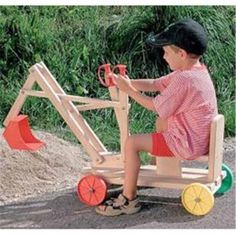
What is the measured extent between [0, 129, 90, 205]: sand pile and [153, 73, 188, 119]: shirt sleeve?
85 cm

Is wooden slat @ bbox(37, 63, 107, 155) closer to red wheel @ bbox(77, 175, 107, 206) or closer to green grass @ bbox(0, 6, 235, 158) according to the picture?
red wheel @ bbox(77, 175, 107, 206)

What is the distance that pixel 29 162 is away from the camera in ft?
15.1

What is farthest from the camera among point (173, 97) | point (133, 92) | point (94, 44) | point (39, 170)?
point (94, 44)

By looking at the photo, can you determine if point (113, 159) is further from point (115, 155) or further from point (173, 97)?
point (173, 97)

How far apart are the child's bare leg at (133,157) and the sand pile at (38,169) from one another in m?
0.56

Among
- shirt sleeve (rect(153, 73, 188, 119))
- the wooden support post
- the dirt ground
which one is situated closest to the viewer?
shirt sleeve (rect(153, 73, 188, 119))

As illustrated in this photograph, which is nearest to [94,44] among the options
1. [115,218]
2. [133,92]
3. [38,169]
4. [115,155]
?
[38,169]

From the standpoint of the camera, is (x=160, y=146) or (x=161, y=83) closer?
(x=160, y=146)

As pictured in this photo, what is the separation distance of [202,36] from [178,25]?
0.13 m

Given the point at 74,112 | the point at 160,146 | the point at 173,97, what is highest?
the point at 173,97

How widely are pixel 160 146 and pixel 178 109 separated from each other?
21 cm

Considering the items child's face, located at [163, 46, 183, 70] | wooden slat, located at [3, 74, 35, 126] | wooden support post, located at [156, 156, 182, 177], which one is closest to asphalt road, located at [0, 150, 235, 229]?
wooden support post, located at [156, 156, 182, 177]

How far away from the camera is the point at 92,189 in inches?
158

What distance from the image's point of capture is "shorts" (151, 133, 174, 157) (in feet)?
12.8
